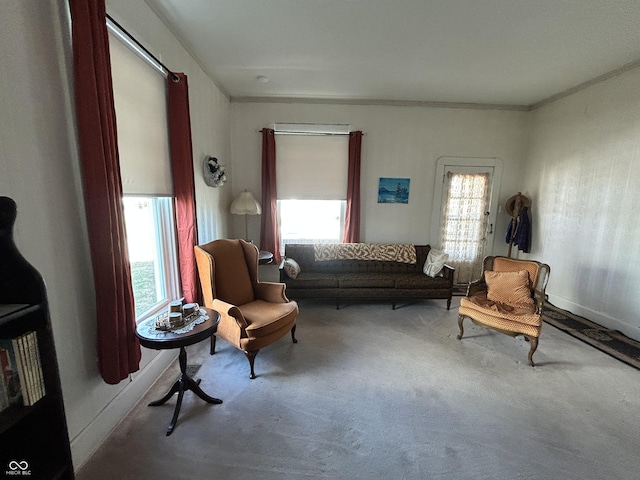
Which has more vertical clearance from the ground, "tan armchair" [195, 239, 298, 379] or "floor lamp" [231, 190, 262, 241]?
"floor lamp" [231, 190, 262, 241]

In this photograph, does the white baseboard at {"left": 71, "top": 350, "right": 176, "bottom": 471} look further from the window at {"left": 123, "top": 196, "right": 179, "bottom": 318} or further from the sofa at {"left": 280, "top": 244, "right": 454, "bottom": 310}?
the sofa at {"left": 280, "top": 244, "right": 454, "bottom": 310}

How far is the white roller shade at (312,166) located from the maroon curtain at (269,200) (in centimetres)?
12

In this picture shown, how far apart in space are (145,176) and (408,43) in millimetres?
2656

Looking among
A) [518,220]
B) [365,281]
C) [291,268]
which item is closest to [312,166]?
[291,268]

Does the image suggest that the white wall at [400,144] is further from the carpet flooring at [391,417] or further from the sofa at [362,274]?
the carpet flooring at [391,417]

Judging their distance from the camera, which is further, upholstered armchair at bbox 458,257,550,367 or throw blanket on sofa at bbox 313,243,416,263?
throw blanket on sofa at bbox 313,243,416,263

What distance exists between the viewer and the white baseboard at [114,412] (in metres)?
1.45

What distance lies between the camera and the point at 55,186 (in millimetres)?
1305

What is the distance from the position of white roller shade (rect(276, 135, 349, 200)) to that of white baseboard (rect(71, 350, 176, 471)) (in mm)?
2820

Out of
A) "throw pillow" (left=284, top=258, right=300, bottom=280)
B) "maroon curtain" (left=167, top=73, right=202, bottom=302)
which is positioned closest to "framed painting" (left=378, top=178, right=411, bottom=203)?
"throw pillow" (left=284, top=258, right=300, bottom=280)

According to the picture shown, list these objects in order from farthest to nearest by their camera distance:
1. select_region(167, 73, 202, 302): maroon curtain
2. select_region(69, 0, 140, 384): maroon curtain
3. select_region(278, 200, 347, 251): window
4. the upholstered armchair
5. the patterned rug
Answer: select_region(278, 200, 347, 251): window, the patterned rug, the upholstered armchair, select_region(167, 73, 202, 302): maroon curtain, select_region(69, 0, 140, 384): maroon curtain

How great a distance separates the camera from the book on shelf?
88cm

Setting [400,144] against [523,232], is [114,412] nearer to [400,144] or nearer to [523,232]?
[400,144]

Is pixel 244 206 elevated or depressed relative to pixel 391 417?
elevated
